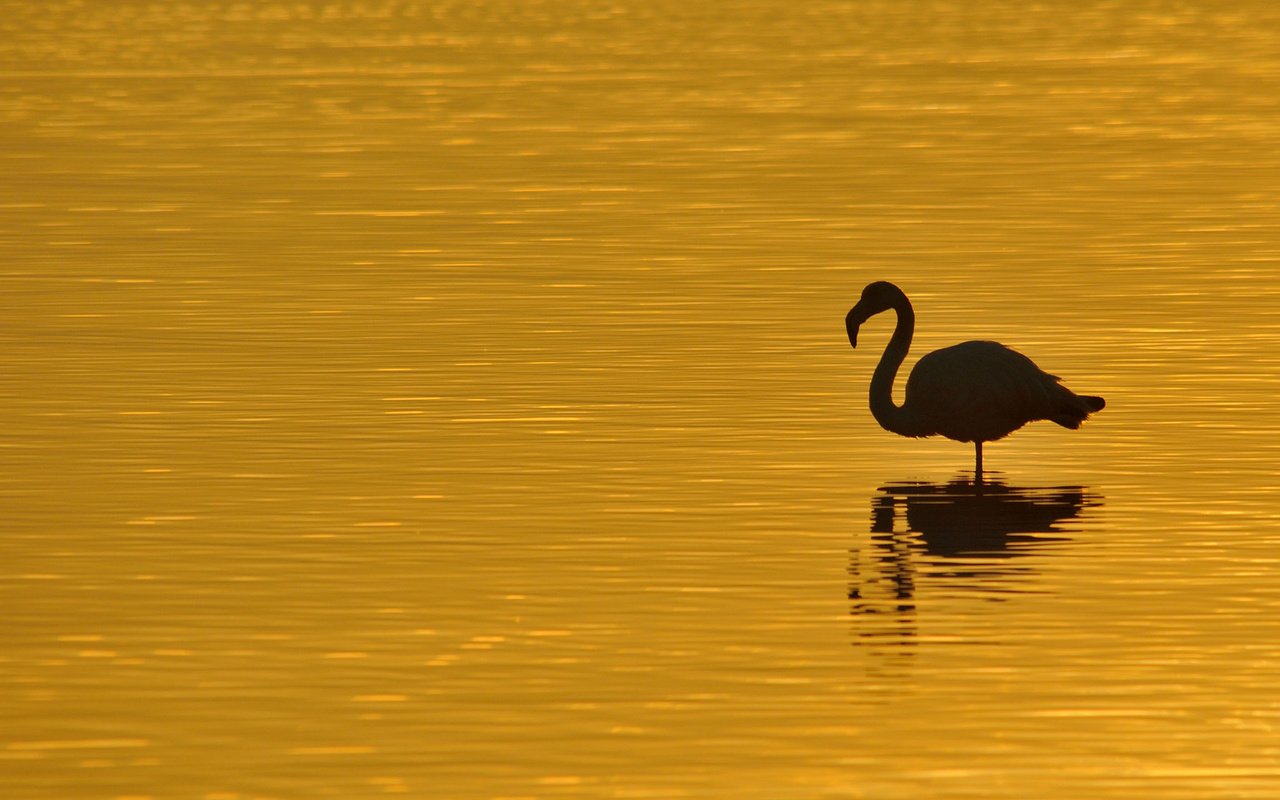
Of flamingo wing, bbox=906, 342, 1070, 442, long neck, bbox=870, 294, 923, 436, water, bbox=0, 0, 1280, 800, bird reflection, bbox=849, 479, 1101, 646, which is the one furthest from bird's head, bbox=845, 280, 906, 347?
bird reflection, bbox=849, 479, 1101, 646

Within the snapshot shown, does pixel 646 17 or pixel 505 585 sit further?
pixel 646 17

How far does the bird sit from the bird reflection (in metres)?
0.48

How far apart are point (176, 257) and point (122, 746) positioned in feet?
62.6

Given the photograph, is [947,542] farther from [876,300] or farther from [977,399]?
[876,300]

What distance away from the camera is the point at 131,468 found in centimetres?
1930

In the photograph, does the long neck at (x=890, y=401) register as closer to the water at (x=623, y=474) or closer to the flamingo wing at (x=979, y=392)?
the flamingo wing at (x=979, y=392)

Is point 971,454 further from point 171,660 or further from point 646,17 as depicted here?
point 646,17

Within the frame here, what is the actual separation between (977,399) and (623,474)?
2352mm

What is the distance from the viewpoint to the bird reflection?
15.3m

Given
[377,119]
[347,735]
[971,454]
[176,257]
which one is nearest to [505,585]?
[347,735]

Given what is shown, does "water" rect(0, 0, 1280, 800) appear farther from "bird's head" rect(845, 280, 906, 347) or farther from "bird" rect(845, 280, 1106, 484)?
"bird's head" rect(845, 280, 906, 347)

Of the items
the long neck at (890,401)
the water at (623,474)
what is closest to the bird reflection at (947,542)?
the water at (623,474)

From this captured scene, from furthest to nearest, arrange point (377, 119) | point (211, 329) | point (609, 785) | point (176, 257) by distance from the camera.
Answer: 1. point (377, 119)
2. point (176, 257)
3. point (211, 329)
4. point (609, 785)

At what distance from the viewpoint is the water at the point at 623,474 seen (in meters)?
12.8
